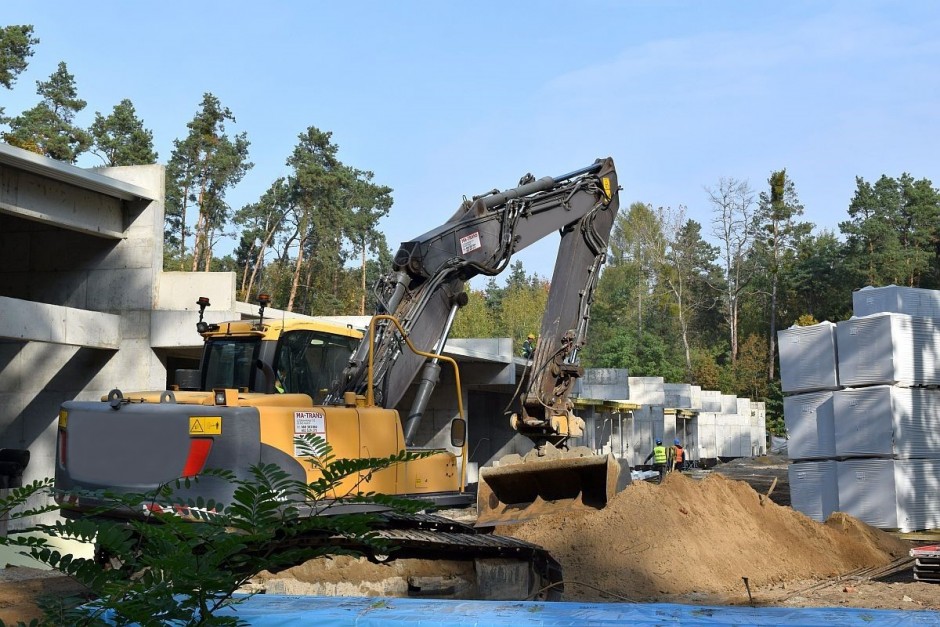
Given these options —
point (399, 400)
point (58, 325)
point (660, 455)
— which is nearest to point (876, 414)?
point (399, 400)

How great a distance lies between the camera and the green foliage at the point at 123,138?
53.0 m

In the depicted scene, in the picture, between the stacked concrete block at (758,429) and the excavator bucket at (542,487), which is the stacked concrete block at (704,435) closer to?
the stacked concrete block at (758,429)

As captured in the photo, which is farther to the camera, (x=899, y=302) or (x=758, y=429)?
(x=758, y=429)

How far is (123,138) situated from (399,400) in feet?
156

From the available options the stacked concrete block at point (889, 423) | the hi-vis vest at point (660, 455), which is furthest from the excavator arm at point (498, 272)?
the hi-vis vest at point (660, 455)

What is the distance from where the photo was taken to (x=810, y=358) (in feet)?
51.5

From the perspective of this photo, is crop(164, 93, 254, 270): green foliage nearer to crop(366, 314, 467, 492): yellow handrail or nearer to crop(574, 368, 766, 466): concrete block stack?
crop(574, 368, 766, 466): concrete block stack

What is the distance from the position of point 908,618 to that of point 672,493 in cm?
767

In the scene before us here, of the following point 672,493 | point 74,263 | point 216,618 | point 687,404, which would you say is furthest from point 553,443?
point 687,404

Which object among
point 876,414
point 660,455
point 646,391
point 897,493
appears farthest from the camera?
point 646,391

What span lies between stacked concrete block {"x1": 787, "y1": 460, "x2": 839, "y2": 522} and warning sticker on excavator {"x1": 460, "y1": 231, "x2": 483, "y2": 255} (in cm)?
651

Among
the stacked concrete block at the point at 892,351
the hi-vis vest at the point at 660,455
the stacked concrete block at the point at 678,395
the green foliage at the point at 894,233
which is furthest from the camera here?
the green foliage at the point at 894,233

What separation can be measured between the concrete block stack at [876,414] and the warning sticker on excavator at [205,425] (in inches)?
388

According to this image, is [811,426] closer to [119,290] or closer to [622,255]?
[119,290]
